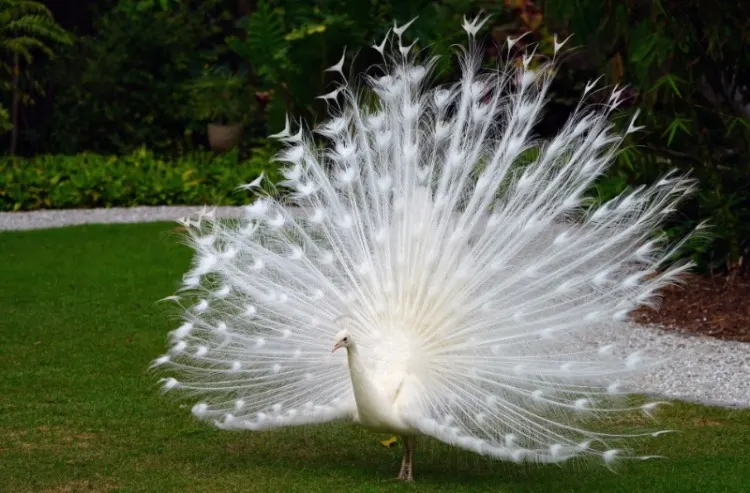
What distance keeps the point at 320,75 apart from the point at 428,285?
9824 millimetres

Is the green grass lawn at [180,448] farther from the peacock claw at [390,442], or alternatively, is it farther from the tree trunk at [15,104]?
the tree trunk at [15,104]

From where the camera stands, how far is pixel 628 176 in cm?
983

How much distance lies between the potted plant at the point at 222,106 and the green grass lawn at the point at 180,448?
26.2 ft

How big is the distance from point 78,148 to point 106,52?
4.35 ft

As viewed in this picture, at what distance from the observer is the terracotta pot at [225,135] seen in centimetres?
1659

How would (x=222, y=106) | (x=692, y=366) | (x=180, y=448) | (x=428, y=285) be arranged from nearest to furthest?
(x=428, y=285) → (x=180, y=448) → (x=692, y=366) → (x=222, y=106)

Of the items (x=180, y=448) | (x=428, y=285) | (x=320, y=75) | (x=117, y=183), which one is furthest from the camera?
(x=320, y=75)

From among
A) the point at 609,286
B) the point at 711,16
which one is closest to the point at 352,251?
the point at 609,286

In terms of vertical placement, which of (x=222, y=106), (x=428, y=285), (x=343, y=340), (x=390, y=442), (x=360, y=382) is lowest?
(x=390, y=442)

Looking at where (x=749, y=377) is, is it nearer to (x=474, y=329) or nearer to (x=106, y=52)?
(x=474, y=329)

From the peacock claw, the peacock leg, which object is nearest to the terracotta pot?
the peacock claw

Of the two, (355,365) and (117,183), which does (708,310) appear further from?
(117,183)

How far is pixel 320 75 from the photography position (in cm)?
1496

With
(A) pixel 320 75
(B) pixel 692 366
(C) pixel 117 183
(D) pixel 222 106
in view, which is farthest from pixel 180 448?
(D) pixel 222 106
